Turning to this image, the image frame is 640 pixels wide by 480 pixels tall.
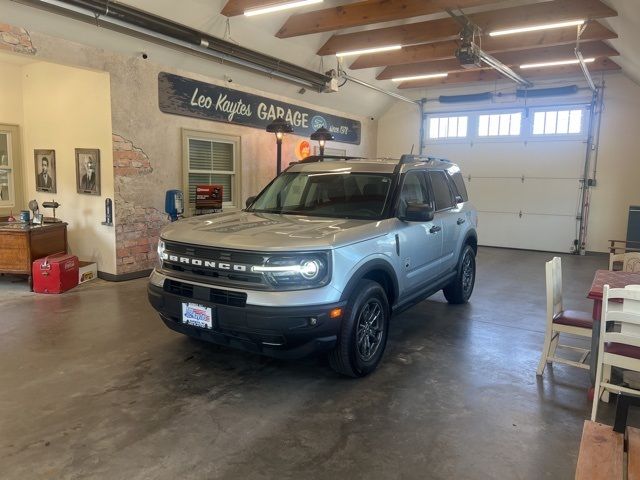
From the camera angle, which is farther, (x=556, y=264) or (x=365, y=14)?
(x=365, y=14)

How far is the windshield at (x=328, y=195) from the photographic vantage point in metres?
3.99

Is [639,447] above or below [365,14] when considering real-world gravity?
below

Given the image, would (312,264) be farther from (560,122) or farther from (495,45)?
(560,122)

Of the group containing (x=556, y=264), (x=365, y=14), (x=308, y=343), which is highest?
(x=365, y=14)

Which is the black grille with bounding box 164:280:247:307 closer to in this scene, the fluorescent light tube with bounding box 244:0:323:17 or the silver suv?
the silver suv

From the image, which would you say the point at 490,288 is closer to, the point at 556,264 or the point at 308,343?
the point at 556,264

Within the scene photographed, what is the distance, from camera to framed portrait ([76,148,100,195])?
248 inches

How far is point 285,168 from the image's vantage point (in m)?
7.26

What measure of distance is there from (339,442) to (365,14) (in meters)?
5.91

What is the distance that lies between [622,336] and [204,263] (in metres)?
2.67

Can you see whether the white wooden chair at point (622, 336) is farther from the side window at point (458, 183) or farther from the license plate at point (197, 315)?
the side window at point (458, 183)

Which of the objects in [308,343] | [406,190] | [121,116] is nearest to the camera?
[308,343]

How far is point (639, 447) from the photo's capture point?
1779 millimetres

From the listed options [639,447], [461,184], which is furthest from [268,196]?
[639,447]
